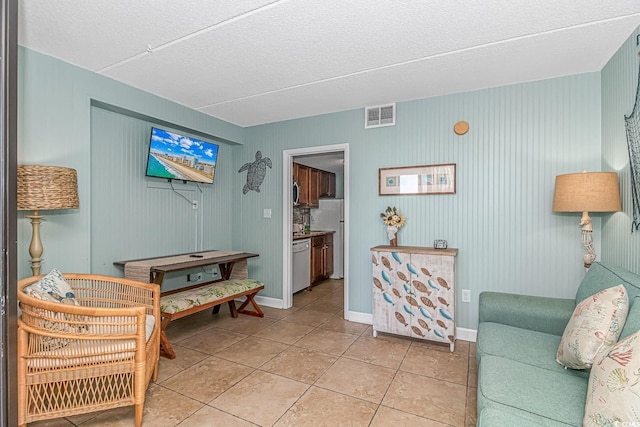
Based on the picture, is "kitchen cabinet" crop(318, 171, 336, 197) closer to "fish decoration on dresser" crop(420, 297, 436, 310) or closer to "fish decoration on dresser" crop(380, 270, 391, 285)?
"fish decoration on dresser" crop(380, 270, 391, 285)

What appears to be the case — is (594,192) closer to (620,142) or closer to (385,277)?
(620,142)

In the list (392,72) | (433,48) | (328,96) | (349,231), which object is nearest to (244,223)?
(349,231)

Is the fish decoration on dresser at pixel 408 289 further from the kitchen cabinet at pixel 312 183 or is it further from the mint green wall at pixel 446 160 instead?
the kitchen cabinet at pixel 312 183

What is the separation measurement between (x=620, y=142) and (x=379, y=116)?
1.97 meters

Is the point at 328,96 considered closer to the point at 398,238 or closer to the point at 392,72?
the point at 392,72

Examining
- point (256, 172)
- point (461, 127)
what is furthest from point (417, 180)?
point (256, 172)

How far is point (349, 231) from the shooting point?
3.60 meters

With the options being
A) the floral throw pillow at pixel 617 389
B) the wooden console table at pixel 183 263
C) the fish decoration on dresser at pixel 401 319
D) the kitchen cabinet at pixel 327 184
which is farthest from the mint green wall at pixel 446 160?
the kitchen cabinet at pixel 327 184

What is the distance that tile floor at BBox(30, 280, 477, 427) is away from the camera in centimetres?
189

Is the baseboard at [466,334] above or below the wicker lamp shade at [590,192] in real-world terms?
below

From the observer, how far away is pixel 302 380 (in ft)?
7.57

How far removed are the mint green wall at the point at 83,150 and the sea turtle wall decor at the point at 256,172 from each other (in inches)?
35.0

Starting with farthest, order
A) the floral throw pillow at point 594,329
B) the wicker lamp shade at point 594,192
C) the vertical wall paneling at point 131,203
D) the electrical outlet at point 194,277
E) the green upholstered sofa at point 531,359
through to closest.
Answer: the electrical outlet at point 194,277 → the vertical wall paneling at point 131,203 → the wicker lamp shade at point 594,192 → the floral throw pillow at point 594,329 → the green upholstered sofa at point 531,359

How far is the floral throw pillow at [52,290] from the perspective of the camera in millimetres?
1792
